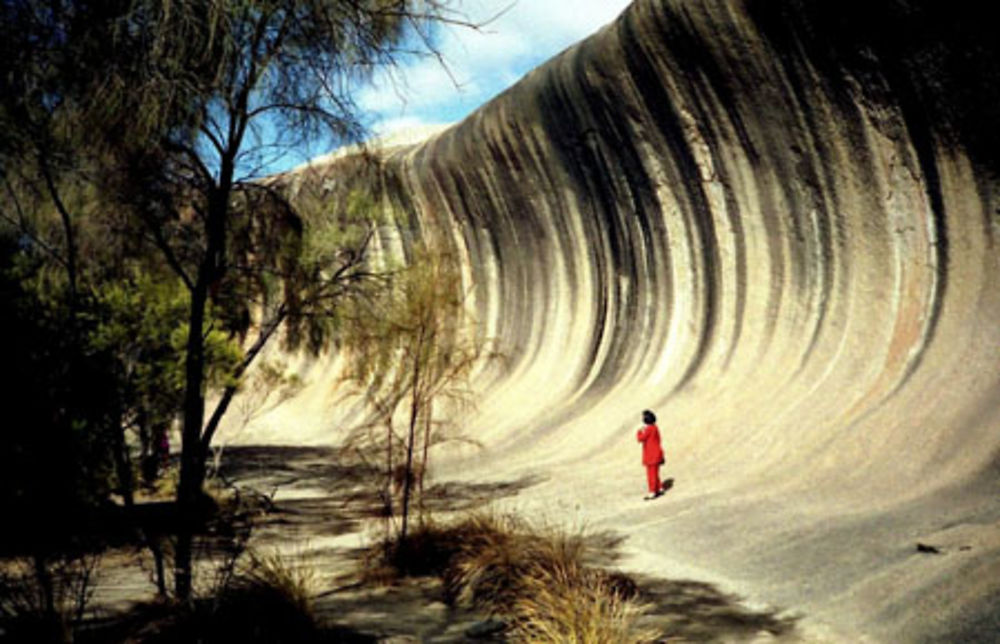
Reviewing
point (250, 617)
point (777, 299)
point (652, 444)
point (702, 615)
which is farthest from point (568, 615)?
point (777, 299)

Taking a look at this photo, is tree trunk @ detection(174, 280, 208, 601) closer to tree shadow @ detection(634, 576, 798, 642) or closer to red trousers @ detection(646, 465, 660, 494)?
tree shadow @ detection(634, 576, 798, 642)

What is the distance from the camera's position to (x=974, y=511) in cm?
665

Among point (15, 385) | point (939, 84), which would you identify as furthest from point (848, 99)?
point (15, 385)

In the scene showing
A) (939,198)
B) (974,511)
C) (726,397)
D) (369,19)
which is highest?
(369,19)

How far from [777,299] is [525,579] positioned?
24.3 feet

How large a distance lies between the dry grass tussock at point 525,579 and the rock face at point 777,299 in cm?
117

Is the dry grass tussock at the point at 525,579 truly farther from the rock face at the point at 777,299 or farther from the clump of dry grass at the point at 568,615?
the rock face at the point at 777,299

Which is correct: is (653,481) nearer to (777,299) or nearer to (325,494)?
(777,299)

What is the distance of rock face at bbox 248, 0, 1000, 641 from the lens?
6898 mm

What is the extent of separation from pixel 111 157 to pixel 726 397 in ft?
26.2

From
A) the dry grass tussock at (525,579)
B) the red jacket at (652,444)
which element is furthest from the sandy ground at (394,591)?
the red jacket at (652,444)

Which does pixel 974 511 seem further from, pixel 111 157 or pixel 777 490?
pixel 111 157

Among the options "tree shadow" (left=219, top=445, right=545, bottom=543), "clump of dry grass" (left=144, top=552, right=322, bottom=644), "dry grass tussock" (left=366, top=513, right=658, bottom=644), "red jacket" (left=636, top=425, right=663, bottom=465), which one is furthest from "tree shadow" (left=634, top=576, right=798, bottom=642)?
"red jacket" (left=636, top=425, right=663, bottom=465)

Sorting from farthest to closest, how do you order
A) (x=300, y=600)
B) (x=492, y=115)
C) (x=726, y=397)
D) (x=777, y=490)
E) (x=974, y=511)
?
1. (x=492, y=115)
2. (x=726, y=397)
3. (x=777, y=490)
4. (x=974, y=511)
5. (x=300, y=600)
